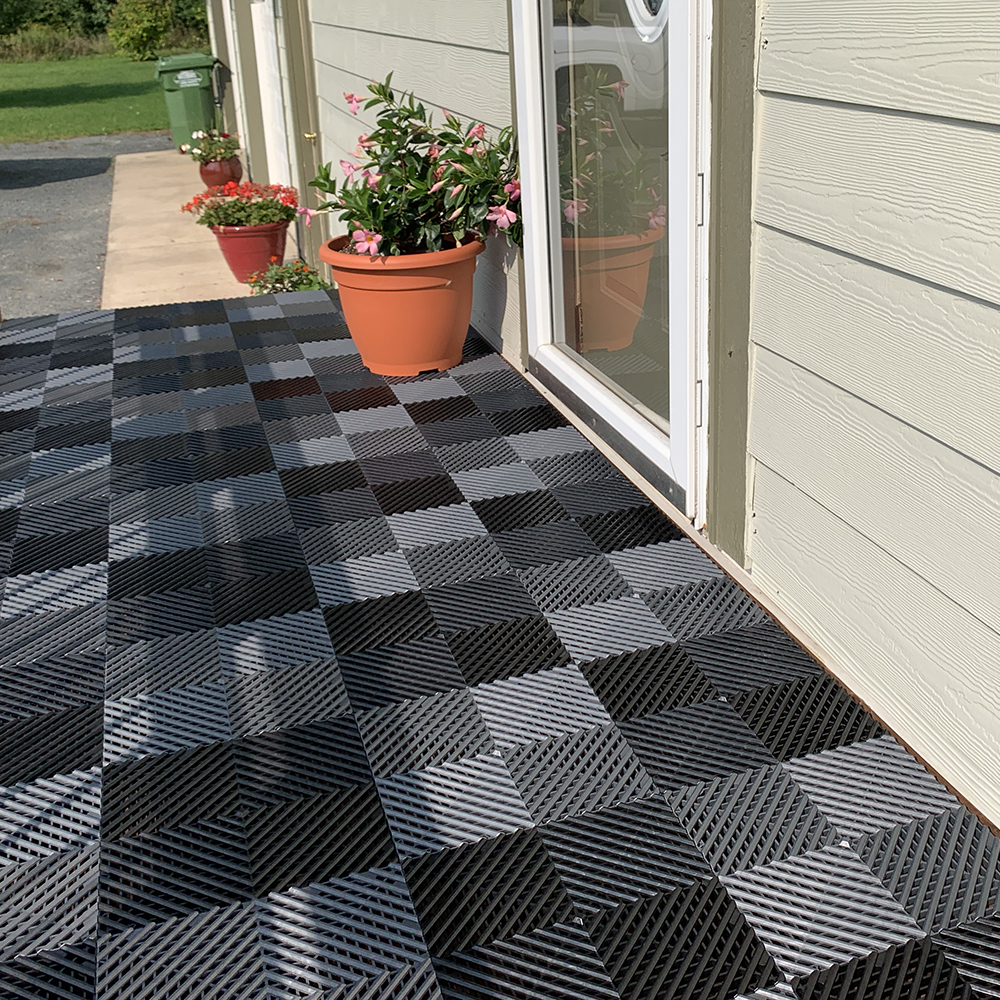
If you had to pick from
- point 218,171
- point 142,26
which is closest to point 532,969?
point 218,171

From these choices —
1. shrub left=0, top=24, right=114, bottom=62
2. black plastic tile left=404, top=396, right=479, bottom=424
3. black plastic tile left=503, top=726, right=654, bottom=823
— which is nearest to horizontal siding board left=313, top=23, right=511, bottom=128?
black plastic tile left=404, top=396, right=479, bottom=424

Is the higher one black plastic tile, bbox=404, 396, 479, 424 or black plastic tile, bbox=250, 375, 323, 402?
black plastic tile, bbox=250, 375, 323, 402

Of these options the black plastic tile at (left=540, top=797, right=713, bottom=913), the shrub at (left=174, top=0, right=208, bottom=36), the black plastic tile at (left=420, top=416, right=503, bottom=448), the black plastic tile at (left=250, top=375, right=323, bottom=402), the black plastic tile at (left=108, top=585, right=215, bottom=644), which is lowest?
the black plastic tile at (left=540, top=797, right=713, bottom=913)

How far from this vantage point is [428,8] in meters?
4.03

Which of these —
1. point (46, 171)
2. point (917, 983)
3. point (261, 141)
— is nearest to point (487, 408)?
point (917, 983)

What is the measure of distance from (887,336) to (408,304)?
2.15m

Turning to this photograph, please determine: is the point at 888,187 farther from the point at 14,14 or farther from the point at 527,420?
the point at 14,14

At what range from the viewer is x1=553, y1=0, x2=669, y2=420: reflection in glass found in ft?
8.89

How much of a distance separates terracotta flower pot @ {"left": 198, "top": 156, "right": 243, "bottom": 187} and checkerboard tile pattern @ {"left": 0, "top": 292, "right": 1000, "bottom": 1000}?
823 centimetres

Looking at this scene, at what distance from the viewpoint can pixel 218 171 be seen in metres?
10.6

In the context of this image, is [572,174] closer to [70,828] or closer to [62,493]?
[62,493]

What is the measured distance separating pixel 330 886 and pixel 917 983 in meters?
0.86

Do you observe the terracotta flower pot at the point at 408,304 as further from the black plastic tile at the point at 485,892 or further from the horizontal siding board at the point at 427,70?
the black plastic tile at the point at 485,892

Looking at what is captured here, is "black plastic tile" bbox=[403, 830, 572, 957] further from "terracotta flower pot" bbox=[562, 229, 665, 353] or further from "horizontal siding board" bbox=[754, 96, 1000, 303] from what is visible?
"terracotta flower pot" bbox=[562, 229, 665, 353]
